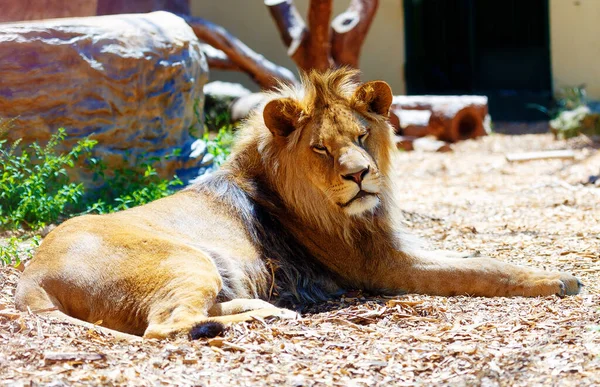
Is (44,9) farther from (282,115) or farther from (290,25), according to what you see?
(282,115)

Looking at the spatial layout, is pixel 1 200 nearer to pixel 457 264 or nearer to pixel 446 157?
pixel 457 264

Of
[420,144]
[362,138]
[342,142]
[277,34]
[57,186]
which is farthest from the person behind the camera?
[277,34]

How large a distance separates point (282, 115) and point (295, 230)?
722 millimetres

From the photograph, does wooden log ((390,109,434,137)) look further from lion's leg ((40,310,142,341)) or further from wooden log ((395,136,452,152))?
lion's leg ((40,310,142,341))

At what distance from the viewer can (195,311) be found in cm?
419

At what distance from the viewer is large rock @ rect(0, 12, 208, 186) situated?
6910 millimetres

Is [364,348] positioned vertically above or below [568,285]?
above

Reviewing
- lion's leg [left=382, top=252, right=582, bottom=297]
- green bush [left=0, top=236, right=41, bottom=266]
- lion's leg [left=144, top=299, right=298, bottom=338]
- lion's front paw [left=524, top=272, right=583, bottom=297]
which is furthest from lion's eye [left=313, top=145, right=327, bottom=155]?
green bush [left=0, top=236, right=41, bottom=266]

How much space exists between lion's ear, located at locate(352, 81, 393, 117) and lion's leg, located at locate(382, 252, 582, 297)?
94 centimetres

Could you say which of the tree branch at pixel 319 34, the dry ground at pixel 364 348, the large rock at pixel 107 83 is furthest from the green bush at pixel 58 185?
the tree branch at pixel 319 34

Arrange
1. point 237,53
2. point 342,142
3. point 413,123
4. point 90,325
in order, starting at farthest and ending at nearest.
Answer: point 413,123, point 237,53, point 342,142, point 90,325

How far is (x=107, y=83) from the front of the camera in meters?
7.24

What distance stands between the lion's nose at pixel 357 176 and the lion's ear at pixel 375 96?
55 centimetres

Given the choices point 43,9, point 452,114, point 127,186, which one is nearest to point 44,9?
point 43,9
